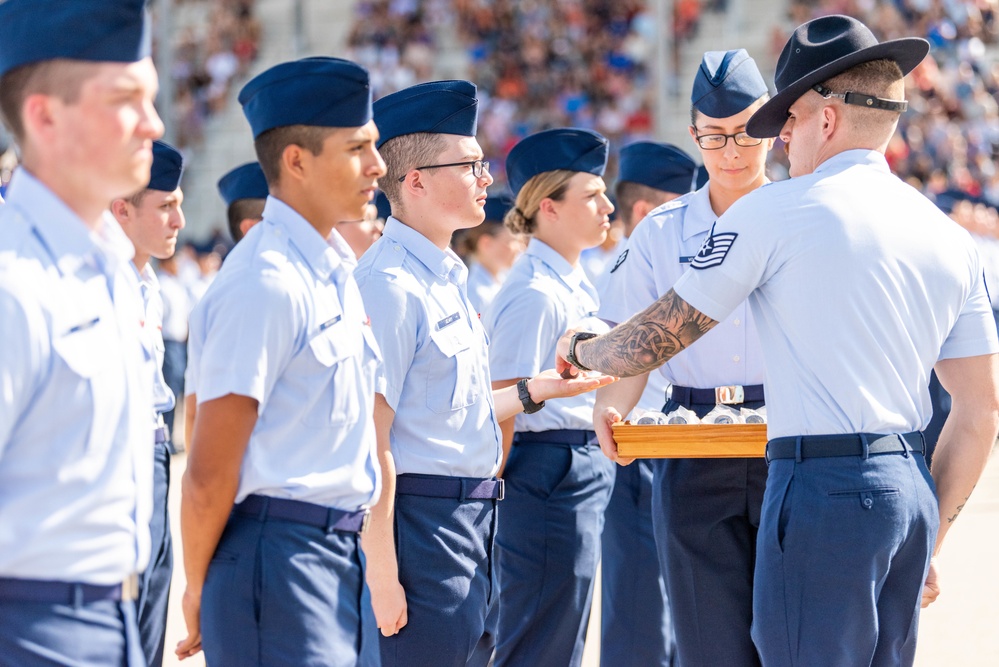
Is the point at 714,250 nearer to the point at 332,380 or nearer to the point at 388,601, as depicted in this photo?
the point at 332,380

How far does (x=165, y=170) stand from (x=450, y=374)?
1997 mm

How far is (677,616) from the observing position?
425 cm

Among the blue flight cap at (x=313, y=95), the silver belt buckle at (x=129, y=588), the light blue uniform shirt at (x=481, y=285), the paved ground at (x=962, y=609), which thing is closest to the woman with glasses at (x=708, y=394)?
the blue flight cap at (x=313, y=95)

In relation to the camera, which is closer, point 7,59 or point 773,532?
point 7,59

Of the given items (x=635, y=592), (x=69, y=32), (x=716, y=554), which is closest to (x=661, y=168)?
(x=635, y=592)

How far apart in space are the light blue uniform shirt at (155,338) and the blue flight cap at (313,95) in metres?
1.33

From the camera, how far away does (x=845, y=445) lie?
326 cm

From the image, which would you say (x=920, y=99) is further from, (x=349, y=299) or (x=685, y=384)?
(x=349, y=299)

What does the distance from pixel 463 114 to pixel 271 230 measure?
1253mm

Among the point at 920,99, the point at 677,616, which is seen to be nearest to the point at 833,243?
the point at 677,616

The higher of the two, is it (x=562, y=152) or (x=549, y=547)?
(x=562, y=152)

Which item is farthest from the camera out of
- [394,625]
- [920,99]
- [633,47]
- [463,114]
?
[633,47]

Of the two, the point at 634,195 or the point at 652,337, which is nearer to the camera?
the point at 652,337

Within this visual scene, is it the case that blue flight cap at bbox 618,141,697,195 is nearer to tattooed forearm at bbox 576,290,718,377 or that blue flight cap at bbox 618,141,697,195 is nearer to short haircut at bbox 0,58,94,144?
tattooed forearm at bbox 576,290,718,377
